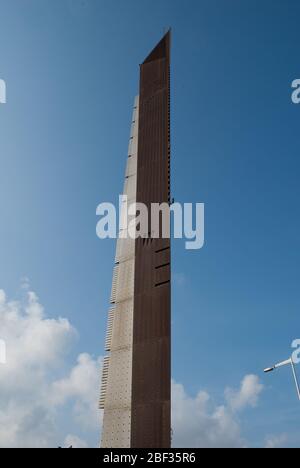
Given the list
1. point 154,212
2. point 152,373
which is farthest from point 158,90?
point 152,373

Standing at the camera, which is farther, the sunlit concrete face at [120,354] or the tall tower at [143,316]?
the sunlit concrete face at [120,354]

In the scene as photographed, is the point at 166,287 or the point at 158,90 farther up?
the point at 158,90

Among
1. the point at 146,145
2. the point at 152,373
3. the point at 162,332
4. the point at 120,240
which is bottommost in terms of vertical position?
the point at 152,373

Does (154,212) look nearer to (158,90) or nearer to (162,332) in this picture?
(162,332)

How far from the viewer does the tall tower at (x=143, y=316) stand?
2161 centimetres

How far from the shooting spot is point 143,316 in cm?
2423

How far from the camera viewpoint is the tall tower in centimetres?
2161

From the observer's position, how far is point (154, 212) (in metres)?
26.9

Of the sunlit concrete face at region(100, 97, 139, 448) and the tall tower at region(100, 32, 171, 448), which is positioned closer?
the tall tower at region(100, 32, 171, 448)

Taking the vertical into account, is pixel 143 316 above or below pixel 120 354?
above
